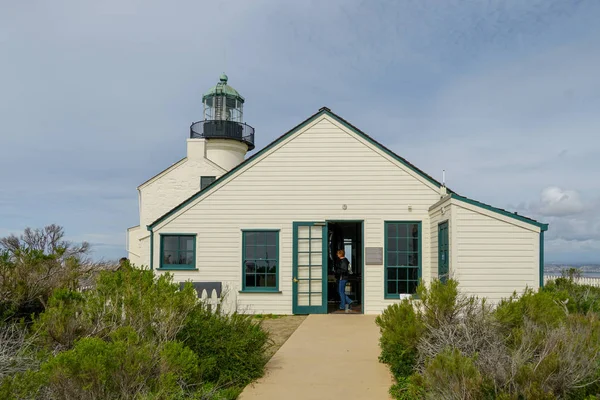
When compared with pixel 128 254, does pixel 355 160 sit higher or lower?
higher

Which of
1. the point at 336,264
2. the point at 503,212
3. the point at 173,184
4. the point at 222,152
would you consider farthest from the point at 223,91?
the point at 503,212

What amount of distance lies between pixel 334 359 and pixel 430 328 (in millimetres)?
2055

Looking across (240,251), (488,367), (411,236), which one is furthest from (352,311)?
(488,367)

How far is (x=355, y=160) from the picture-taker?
13547 millimetres

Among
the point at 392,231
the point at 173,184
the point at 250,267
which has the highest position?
the point at 173,184

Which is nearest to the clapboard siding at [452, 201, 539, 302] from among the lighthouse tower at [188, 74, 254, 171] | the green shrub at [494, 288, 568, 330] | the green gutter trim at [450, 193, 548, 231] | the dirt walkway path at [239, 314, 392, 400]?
the green gutter trim at [450, 193, 548, 231]

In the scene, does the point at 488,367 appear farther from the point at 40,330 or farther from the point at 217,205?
the point at 217,205

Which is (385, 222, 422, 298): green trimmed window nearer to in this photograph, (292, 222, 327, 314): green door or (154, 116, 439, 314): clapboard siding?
(154, 116, 439, 314): clapboard siding

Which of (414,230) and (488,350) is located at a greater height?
(414,230)

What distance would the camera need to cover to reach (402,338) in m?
6.82

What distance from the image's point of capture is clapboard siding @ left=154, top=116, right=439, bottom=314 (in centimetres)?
1336

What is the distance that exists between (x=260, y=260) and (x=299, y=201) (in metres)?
1.90

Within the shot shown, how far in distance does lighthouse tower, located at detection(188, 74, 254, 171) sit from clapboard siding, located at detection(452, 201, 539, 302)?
48.6 feet

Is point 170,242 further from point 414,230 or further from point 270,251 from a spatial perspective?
point 414,230
